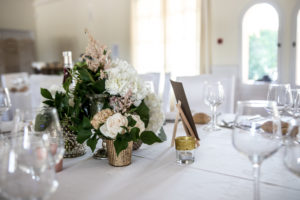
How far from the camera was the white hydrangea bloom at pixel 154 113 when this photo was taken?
3.26 ft

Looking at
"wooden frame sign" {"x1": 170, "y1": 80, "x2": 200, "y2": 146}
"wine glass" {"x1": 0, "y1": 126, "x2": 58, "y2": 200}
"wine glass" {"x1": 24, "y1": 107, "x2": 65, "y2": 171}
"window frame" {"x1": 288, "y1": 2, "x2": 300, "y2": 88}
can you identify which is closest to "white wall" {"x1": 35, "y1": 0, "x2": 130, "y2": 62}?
"window frame" {"x1": 288, "y1": 2, "x2": 300, "y2": 88}

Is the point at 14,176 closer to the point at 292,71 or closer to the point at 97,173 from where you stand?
the point at 97,173

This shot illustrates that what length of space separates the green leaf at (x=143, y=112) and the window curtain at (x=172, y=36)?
3266 millimetres

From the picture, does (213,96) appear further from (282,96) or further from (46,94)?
(46,94)

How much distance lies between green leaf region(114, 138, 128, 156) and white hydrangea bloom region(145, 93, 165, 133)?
15 cm

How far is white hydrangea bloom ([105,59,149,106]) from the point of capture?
903mm

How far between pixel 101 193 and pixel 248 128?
438 mm

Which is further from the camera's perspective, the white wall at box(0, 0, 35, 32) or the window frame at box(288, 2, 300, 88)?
the white wall at box(0, 0, 35, 32)

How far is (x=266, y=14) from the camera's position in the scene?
3660 mm

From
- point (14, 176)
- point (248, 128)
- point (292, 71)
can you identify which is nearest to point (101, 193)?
point (14, 176)

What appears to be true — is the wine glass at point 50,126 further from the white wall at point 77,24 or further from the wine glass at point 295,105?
the white wall at point 77,24

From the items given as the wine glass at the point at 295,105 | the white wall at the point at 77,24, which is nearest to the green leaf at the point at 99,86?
the wine glass at the point at 295,105

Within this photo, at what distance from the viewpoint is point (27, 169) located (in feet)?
2.07

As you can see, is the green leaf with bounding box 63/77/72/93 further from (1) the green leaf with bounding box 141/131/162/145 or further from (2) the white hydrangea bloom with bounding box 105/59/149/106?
(1) the green leaf with bounding box 141/131/162/145
